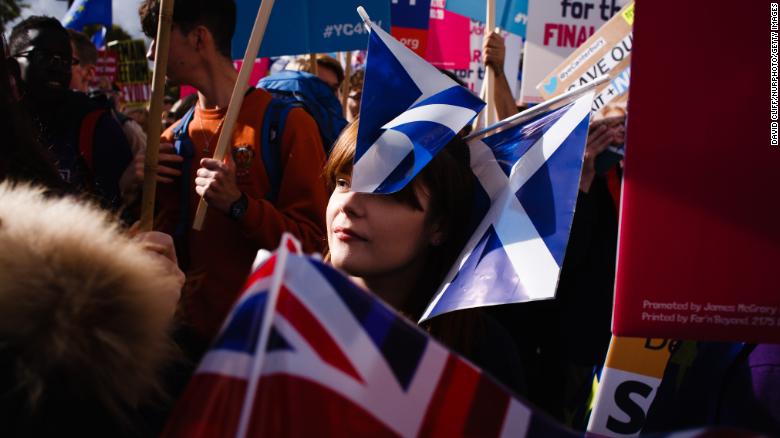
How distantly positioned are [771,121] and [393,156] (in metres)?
0.80

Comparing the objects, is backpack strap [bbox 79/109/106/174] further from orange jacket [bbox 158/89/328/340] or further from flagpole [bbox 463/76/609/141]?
flagpole [bbox 463/76/609/141]

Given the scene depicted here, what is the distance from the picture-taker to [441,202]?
2.13 meters

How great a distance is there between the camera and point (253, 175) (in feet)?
9.64

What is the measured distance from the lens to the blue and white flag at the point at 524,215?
1950 millimetres

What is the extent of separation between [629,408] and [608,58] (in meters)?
2.19

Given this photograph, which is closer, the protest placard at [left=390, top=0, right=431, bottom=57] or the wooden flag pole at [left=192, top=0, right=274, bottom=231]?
the wooden flag pole at [left=192, top=0, right=274, bottom=231]

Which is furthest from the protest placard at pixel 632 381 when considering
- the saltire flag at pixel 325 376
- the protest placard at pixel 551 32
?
the protest placard at pixel 551 32

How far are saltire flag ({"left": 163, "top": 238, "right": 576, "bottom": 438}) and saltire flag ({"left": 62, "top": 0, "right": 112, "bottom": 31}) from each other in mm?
4597

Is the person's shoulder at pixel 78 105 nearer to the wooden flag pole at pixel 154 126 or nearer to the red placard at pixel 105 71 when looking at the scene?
the wooden flag pole at pixel 154 126

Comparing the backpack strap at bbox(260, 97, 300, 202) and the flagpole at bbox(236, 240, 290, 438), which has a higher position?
the backpack strap at bbox(260, 97, 300, 202)

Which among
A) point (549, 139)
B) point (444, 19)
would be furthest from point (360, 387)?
point (444, 19)

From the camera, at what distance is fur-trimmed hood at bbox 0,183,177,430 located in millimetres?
949

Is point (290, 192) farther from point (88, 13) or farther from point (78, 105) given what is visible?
point (88, 13)

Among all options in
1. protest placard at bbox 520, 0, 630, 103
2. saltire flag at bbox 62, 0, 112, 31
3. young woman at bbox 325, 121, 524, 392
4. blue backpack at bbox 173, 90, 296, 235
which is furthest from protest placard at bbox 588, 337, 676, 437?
saltire flag at bbox 62, 0, 112, 31
